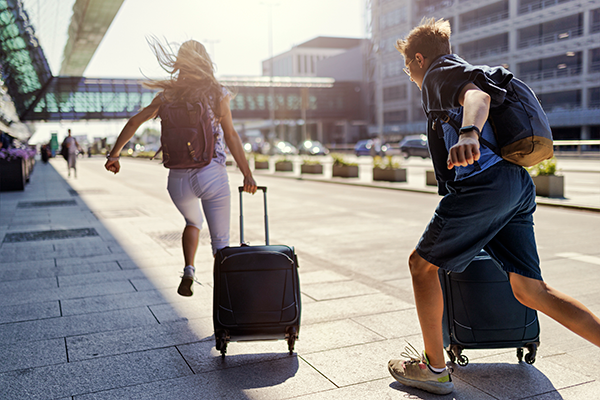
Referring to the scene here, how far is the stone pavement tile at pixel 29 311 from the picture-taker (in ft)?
14.1

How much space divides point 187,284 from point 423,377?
206 cm

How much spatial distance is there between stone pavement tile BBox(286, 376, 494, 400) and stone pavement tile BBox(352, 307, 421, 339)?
0.81m

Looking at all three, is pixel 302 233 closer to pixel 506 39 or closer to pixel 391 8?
pixel 506 39

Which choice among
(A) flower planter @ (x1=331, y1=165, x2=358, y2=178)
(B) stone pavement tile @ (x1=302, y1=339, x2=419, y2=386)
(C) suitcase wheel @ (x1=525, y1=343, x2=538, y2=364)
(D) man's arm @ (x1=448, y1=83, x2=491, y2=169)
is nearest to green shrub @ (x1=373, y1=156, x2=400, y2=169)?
(A) flower planter @ (x1=331, y1=165, x2=358, y2=178)

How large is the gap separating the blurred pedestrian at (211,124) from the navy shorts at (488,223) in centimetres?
168

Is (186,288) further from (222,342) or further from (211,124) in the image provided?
(211,124)

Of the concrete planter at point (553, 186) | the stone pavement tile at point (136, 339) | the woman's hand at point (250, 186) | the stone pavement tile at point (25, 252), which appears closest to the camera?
the stone pavement tile at point (136, 339)

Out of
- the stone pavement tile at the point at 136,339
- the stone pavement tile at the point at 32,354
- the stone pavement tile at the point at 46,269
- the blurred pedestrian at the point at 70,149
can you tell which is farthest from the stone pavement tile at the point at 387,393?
the blurred pedestrian at the point at 70,149

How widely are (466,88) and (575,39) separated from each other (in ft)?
174

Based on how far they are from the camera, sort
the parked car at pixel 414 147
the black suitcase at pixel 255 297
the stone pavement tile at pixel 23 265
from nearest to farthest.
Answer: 1. the black suitcase at pixel 255 297
2. the stone pavement tile at pixel 23 265
3. the parked car at pixel 414 147

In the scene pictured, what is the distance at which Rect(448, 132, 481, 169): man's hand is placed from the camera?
2.20 metres

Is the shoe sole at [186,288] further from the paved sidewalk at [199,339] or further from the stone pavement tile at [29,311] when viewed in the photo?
the stone pavement tile at [29,311]

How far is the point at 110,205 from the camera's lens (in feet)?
43.4

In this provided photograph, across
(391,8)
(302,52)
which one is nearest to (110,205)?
(391,8)
